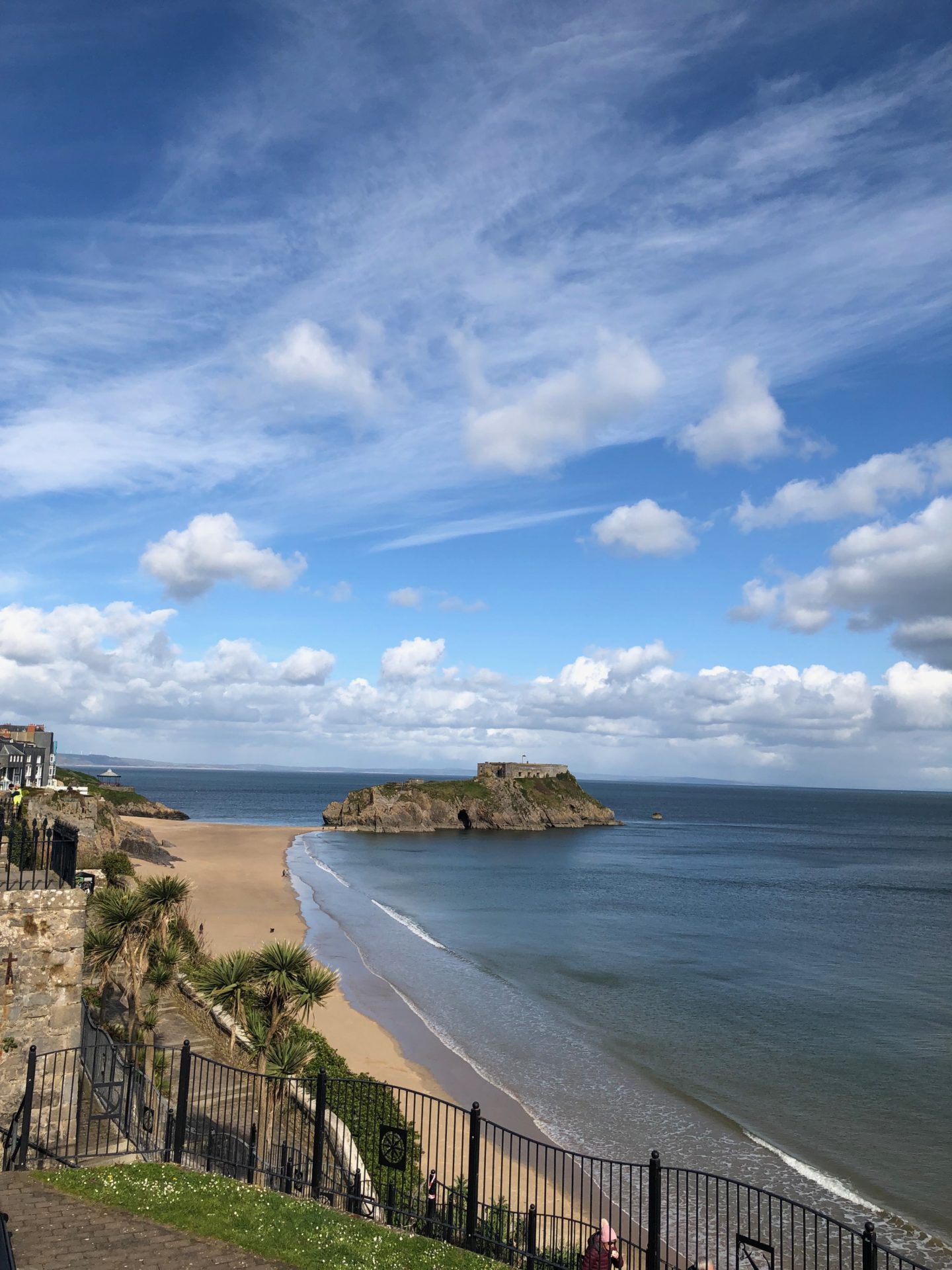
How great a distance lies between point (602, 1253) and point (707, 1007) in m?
24.8

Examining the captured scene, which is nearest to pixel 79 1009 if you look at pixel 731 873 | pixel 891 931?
pixel 891 931

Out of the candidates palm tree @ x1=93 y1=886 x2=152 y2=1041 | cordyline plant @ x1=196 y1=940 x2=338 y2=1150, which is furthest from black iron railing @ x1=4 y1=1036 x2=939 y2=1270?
palm tree @ x1=93 y1=886 x2=152 y2=1041

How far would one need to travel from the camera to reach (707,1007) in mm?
35500

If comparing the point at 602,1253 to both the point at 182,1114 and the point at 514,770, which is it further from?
the point at 514,770

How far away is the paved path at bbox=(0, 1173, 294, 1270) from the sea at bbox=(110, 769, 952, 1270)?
1403 cm

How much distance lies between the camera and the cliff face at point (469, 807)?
138000 mm

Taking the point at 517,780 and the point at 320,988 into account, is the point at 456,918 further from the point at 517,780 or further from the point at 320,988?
the point at 517,780

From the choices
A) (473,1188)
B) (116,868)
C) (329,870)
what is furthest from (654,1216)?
(329,870)

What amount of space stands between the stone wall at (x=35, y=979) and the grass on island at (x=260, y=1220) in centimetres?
238

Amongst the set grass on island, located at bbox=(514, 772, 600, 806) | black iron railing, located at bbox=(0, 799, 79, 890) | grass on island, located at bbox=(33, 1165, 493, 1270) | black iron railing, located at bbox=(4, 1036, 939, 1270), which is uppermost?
black iron railing, located at bbox=(0, 799, 79, 890)

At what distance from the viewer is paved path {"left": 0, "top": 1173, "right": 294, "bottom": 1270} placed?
9805 mm

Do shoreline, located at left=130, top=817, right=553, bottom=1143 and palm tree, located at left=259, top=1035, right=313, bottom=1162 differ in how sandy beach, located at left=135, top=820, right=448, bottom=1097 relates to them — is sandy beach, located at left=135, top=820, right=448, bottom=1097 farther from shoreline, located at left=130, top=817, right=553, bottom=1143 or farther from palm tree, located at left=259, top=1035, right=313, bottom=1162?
palm tree, located at left=259, top=1035, right=313, bottom=1162

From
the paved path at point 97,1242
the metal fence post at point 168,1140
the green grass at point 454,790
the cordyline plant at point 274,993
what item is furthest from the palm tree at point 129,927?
the green grass at point 454,790

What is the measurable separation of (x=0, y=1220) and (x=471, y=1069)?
21095 millimetres
